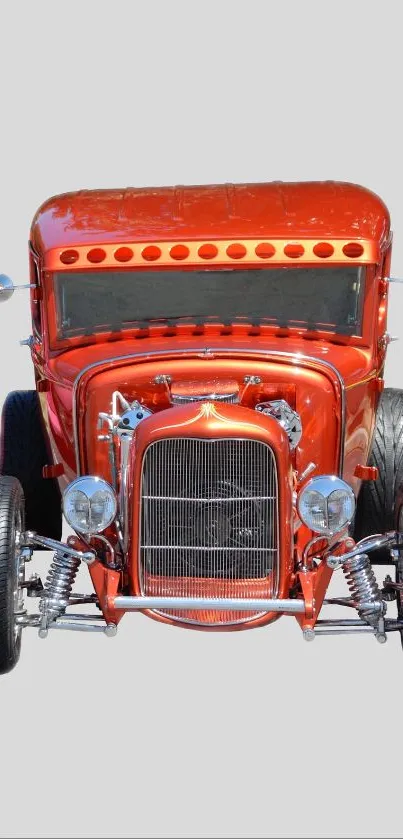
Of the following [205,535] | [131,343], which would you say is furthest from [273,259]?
[205,535]

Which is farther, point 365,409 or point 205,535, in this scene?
point 365,409

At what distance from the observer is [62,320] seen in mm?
12500

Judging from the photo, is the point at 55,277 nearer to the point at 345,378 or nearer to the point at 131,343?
the point at 131,343

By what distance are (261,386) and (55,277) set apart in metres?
1.84

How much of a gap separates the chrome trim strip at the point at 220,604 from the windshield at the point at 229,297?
87.2 inches

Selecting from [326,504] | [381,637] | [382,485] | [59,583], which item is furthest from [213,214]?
[381,637]

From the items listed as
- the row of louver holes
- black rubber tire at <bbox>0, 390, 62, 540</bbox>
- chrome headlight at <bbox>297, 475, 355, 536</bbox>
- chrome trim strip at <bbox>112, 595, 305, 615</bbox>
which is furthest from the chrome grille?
black rubber tire at <bbox>0, 390, 62, 540</bbox>

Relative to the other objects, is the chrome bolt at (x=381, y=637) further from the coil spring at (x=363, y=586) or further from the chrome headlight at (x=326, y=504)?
the chrome headlight at (x=326, y=504)

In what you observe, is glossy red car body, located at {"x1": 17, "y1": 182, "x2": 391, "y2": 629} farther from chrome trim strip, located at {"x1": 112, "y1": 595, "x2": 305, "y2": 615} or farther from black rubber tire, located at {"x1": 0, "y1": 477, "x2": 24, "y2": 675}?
black rubber tire, located at {"x1": 0, "y1": 477, "x2": 24, "y2": 675}

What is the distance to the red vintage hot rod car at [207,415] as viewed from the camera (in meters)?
10.9

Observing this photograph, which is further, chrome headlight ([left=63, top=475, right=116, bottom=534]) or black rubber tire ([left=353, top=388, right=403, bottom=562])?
black rubber tire ([left=353, top=388, right=403, bottom=562])

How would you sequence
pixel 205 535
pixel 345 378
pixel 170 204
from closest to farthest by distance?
pixel 205 535 → pixel 345 378 → pixel 170 204

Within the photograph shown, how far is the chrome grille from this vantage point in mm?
10875

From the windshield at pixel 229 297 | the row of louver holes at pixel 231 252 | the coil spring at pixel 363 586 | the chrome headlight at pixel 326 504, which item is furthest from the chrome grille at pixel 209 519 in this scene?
the row of louver holes at pixel 231 252
